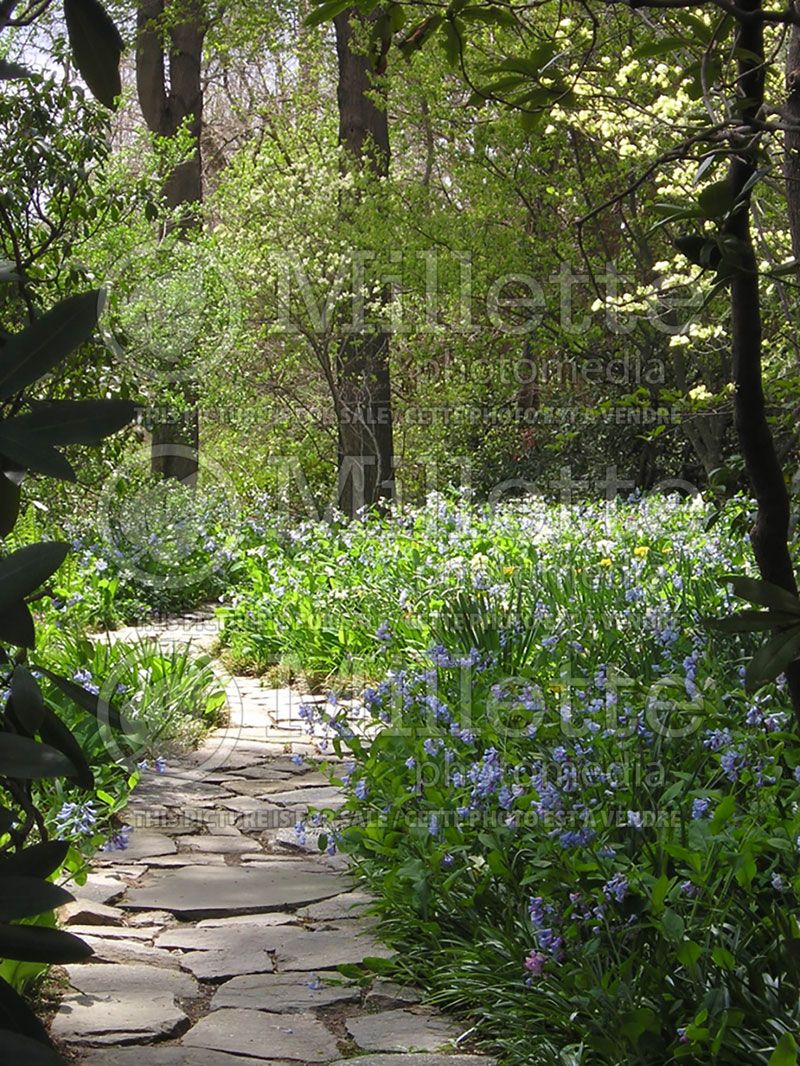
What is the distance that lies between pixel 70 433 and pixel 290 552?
8488 mm

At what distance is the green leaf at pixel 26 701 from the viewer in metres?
1.08

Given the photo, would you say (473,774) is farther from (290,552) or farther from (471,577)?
(290,552)

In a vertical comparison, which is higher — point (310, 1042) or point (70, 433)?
point (70, 433)

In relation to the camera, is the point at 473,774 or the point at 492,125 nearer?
the point at 473,774

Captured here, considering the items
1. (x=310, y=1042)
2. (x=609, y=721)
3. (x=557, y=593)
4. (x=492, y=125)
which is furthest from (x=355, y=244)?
(x=310, y=1042)

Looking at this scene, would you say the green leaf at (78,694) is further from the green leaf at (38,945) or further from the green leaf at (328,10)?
the green leaf at (328,10)

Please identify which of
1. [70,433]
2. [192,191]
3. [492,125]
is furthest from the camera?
[192,191]

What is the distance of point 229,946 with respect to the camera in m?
3.55

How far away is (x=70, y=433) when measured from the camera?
34.6 inches

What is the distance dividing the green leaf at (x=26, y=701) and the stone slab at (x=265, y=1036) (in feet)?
6.42

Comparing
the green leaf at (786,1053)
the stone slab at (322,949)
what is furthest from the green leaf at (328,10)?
the stone slab at (322,949)

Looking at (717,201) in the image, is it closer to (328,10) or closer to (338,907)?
(328,10)

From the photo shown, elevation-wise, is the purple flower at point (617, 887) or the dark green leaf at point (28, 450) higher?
the dark green leaf at point (28, 450)

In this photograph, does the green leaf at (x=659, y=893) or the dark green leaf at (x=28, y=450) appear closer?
the dark green leaf at (x=28, y=450)
